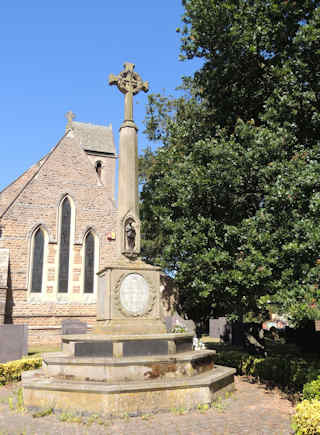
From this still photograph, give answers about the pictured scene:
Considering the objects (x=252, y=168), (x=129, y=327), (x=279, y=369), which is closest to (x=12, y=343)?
(x=129, y=327)

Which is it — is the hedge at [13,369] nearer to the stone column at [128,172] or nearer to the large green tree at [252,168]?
the stone column at [128,172]

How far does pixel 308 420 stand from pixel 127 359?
371 centimetres

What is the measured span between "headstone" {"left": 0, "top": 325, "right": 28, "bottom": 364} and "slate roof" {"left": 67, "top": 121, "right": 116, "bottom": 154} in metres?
32.7

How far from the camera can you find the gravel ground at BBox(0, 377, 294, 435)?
20.1ft

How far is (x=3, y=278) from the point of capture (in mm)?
18047

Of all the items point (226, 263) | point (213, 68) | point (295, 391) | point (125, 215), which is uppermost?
point (213, 68)

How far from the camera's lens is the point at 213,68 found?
1365cm

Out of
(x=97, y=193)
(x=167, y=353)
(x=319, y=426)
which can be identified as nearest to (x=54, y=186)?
(x=97, y=193)

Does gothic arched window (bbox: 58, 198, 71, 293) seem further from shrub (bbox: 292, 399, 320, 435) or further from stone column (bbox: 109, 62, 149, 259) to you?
shrub (bbox: 292, 399, 320, 435)

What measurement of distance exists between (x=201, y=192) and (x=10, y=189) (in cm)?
1758

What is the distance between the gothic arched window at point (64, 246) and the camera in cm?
2053

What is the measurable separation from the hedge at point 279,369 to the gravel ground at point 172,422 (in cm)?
153

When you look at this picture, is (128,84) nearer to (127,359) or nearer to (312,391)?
(127,359)

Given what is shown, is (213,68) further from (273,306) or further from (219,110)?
(273,306)
